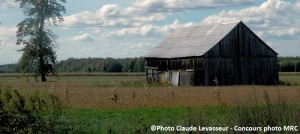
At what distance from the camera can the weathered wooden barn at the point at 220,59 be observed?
1992 inches

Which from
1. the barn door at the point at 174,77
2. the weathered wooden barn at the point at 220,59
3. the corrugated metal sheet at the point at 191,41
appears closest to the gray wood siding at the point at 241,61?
the weathered wooden barn at the point at 220,59

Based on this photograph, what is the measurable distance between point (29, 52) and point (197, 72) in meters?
20.8

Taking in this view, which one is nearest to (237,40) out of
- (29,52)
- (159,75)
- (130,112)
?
(159,75)

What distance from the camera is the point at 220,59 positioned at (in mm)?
50938

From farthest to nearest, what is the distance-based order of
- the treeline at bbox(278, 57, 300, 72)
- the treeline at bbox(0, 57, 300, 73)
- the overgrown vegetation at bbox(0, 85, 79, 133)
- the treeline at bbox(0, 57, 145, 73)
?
the treeline at bbox(0, 57, 145, 73), the treeline at bbox(0, 57, 300, 73), the treeline at bbox(278, 57, 300, 72), the overgrown vegetation at bbox(0, 85, 79, 133)

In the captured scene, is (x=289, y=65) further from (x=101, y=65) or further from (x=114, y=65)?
(x=101, y=65)

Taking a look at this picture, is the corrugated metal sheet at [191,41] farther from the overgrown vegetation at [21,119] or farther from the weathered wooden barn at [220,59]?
the overgrown vegetation at [21,119]

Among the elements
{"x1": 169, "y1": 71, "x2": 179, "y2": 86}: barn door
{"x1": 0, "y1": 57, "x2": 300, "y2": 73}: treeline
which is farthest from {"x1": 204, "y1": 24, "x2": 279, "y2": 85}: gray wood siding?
{"x1": 0, "y1": 57, "x2": 300, "y2": 73}: treeline

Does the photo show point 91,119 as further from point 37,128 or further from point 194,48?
point 194,48

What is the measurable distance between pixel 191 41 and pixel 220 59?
4.59 metres

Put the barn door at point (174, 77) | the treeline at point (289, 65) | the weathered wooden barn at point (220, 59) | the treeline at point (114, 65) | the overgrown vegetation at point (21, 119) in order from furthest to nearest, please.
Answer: the treeline at point (114, 65) → the treeline at point (289, 65) → the barn door at point (174, 77) → the weathered wooden barn at point (220, 59) → the overgrown vegetation at point (21, 119)

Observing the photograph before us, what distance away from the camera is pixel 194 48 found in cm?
5244

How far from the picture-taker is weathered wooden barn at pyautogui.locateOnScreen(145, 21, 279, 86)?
5059 centimetres

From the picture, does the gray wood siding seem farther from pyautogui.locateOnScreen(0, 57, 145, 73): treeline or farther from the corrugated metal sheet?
pyautogui.locateOnScreen(0, 57, 145, 73): treeline
